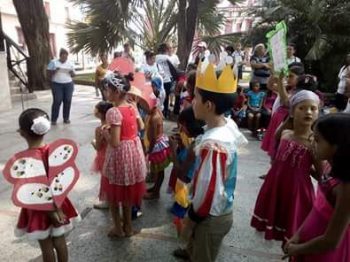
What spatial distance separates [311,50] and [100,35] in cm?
619

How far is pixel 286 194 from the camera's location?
2.51m

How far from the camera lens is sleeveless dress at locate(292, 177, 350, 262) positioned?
61.6 inches

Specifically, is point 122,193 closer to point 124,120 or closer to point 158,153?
point 124,120

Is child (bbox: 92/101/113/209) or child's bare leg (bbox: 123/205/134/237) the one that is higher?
child (bbox: 92/101/113/209)

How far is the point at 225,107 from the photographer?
6.22 feet

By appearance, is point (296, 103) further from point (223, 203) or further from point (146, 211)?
point (146, 211)

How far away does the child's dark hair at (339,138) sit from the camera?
1390mm

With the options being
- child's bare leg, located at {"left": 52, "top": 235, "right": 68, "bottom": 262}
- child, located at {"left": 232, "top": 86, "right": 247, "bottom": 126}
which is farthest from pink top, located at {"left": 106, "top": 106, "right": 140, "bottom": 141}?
child, located at {"left": 232, "top": 86, "right": 247, "bottom": 126}

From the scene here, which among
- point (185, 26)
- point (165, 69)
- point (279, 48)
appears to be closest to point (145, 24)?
point (185, 26)

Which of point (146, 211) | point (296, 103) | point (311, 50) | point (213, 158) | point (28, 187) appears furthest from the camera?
point (311, 50)

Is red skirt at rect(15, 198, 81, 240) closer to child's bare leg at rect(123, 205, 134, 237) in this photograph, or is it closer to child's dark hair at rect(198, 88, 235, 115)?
child's bare leg at rect(123, 205, 134, 237)

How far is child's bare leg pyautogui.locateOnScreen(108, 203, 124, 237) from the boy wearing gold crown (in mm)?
1079

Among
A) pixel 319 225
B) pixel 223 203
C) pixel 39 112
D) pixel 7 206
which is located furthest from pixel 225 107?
pixel 7 206

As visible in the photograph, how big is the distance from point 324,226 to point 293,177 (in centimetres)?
88
